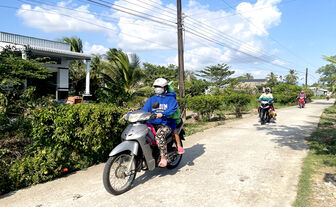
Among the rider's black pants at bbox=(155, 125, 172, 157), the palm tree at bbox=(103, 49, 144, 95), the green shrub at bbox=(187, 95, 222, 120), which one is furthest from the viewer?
the palm tree at bbox=(103, 49, 144, 95)

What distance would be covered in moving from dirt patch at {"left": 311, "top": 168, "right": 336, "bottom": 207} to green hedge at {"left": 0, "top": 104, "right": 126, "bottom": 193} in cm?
363

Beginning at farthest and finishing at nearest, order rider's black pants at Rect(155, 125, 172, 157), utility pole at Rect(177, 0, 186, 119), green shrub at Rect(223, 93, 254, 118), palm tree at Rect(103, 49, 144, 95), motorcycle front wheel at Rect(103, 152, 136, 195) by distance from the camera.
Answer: palm tree at Rect(103, 49, 144, 95)
green shrub at Rect(223, 93, 254, 118)
utility pole at Rect(177, 0, 186, 119)
rider's black pants at Rect(155, 125, 172, 157)
motorcycle front wheel at Rect(103, 152, 136, 195)

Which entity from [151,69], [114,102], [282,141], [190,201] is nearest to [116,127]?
[114,102]

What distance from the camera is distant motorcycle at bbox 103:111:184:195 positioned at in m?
3.57

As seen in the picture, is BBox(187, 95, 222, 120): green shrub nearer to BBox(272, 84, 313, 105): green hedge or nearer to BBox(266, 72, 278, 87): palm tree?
BBox(272, 84, 313, 105): green hedge

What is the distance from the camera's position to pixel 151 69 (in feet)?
144

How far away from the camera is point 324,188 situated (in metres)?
3.86

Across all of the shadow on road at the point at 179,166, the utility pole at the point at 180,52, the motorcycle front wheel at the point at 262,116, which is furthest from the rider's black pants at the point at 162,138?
the utility pole at the point at 180,52

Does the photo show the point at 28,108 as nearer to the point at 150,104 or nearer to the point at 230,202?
the point at 150,104

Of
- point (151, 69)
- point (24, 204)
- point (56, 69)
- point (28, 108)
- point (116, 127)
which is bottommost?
point (24, 204)

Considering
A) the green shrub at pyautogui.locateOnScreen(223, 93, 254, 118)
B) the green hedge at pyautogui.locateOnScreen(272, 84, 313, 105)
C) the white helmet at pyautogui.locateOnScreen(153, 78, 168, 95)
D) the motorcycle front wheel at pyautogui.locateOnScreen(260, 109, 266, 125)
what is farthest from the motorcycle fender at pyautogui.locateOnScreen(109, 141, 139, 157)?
the green hedge at pyautogui.locateOnScreen(272, 84, 313, 105)

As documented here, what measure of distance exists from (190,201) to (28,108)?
3190 millimetres

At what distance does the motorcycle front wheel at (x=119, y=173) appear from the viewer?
11.4ft

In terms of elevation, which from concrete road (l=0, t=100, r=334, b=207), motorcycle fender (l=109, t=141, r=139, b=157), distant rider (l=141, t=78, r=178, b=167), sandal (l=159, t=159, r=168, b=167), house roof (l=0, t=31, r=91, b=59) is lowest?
concrete road (l=0, t=100, r=334, b=207)
